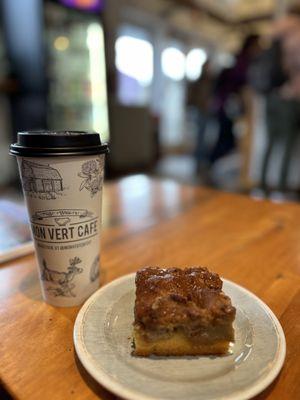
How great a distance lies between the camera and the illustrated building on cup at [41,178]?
44cm

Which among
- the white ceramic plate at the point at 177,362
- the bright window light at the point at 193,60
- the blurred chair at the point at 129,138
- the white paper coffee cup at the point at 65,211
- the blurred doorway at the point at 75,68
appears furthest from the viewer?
the bright window light at the point at 193,60

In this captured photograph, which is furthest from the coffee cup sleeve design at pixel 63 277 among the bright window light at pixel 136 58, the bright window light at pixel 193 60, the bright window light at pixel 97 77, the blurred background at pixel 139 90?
the bright window light at pixel 193 60

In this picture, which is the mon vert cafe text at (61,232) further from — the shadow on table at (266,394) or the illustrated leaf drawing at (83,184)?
the shadow on table at (266,394)

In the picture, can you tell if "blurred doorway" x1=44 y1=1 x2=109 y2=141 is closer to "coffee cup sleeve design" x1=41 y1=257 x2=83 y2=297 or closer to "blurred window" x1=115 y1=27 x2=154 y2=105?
"blurred window" x1=115 y1=27 x2=154 y2=105

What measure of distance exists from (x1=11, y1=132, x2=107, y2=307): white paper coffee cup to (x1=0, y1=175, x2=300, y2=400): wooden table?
0.15 ft

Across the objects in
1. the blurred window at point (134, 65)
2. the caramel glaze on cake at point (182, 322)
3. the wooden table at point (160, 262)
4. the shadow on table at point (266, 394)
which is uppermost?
the blurred window at point (134, 65)

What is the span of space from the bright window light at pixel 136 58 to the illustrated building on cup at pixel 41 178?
4718 millimetres

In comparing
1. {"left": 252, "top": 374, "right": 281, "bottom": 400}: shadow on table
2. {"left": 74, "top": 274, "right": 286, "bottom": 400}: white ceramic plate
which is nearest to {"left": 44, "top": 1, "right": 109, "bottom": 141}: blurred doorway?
{"left": 74, "top": 274, "right": 286, "bottom": 400}: white ceramic plate

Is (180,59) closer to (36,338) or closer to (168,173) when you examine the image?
(168,173)

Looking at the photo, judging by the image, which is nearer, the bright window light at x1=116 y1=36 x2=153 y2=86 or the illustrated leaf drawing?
the illustrated leaf drawing

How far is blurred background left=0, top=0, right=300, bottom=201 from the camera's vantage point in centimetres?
240

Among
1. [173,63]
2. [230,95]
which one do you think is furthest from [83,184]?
[173,63]

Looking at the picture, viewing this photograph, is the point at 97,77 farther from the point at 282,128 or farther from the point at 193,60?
the point at 193,60

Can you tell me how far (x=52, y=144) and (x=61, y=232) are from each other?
131mm
